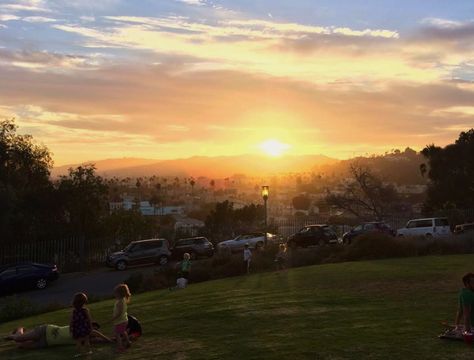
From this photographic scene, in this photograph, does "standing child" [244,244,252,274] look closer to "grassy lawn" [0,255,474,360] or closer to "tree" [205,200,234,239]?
"grassy lawn" [0,255,474,360]

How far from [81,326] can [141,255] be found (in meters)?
27.4

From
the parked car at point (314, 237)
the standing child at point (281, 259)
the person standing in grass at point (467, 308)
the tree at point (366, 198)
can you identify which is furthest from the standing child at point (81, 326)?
the tree at point (366, 198)

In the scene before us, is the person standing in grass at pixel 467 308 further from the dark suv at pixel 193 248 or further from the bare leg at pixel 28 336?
the dark suv at pixel 193 248

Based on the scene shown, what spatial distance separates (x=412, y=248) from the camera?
28.7m

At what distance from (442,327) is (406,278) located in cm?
773

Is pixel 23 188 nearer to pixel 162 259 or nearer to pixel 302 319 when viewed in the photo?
pixel 162 259

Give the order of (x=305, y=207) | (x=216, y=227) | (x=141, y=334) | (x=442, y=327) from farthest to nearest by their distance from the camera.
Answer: (x=305, y=207)
(x=216, y=227)
(x=141, y=334)
(x=442, y=327)

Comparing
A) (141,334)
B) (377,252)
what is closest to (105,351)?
(141,334)

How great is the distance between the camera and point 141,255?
38.4 m

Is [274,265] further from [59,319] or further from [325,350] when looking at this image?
[325,350]

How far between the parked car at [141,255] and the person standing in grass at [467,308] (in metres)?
29.2

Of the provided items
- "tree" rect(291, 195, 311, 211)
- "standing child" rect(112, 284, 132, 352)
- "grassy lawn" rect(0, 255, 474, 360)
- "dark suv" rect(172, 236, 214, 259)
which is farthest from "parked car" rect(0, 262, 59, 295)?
"tree" rect(291, 195, 311, 211)

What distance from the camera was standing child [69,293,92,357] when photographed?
36.8 feet

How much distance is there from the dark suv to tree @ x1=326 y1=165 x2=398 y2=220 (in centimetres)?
2875
